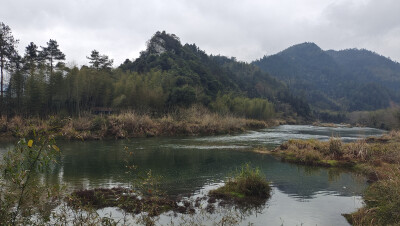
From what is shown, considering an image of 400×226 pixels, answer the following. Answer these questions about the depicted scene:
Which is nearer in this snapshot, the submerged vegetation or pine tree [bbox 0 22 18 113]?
the submerged vegetation

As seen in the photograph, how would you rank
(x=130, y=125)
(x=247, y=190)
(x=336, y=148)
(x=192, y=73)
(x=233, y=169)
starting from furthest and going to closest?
(x=192, y=73) → (x=130, y=125) → (x=336, y=148) → (x=233, y=169) → (x=247, y=190)

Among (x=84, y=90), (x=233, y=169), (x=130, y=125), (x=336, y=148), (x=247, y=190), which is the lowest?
(x=233, y=169)

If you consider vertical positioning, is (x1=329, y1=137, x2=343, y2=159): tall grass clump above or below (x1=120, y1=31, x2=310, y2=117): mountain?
below

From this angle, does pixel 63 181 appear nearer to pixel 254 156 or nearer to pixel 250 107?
pixel 254 156

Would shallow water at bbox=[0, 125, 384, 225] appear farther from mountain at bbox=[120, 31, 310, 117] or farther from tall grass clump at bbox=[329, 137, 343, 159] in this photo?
mountain at bbox=[120, 31, 310, 117]

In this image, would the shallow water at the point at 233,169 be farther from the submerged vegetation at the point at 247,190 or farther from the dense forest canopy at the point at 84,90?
the dense forest canopy at the point at 84,90

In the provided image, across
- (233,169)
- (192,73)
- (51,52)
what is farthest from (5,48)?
(192,73)

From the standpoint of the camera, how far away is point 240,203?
36.3 feet

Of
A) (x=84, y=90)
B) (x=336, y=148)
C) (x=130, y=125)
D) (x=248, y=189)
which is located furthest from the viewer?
(x=84, y=90)

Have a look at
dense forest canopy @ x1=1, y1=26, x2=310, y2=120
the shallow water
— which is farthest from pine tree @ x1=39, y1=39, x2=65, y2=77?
the shallow water

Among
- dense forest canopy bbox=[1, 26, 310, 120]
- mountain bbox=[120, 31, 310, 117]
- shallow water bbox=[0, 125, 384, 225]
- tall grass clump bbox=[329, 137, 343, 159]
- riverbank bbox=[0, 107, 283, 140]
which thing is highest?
mountain bbox=[120, 31, 310, 117]

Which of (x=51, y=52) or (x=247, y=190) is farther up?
(x=51, y=52)

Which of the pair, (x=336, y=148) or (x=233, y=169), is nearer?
(x=233, y=169)

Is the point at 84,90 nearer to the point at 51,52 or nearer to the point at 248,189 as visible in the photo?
the point at 51,52
